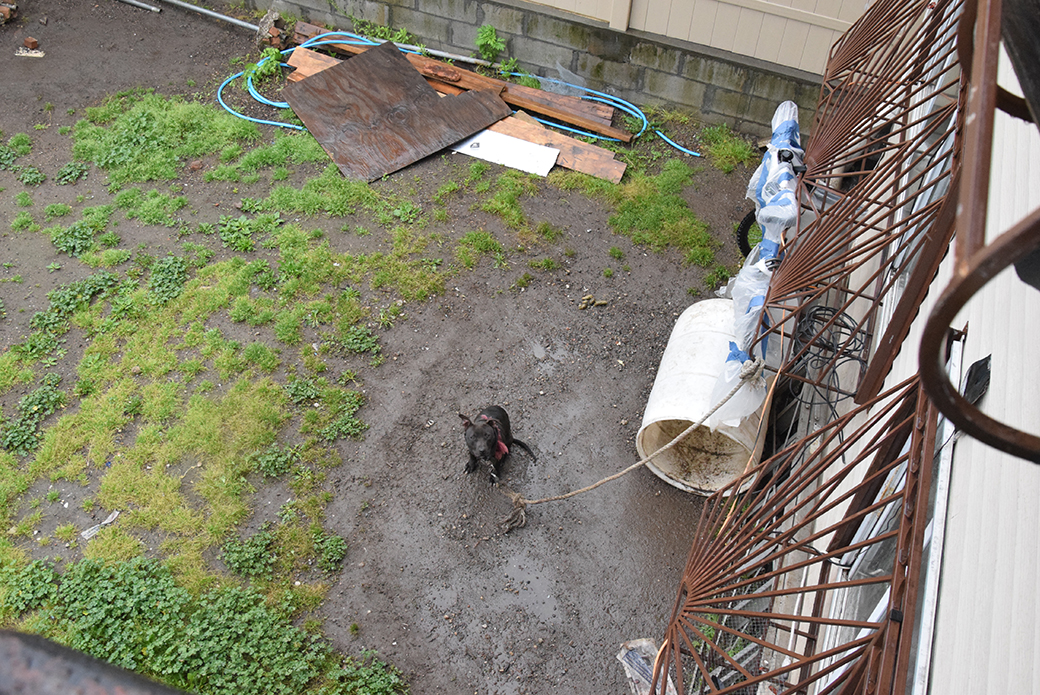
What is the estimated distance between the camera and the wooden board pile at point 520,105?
32.1 ft

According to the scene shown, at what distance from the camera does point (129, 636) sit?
222 inches

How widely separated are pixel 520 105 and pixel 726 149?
9.54 ft

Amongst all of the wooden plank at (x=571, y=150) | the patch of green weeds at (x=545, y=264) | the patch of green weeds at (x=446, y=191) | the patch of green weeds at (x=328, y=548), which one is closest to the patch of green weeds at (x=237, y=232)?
→ the patch of green weeds at (x=446, y=191)

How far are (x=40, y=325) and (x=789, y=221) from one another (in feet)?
24.2

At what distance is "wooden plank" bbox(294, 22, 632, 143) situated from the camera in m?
10.1

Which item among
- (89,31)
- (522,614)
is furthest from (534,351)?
(89,31)

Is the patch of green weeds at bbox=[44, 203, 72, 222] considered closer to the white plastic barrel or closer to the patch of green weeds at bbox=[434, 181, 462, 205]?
the patch of green weeds at bbox=[434, 181, 462, 205]

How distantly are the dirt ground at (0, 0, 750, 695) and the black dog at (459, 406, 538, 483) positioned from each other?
0.69ft

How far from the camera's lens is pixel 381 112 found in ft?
32.8

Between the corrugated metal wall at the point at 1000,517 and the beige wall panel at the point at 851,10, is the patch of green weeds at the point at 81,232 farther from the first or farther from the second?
the beige wall panel at the point at 851,10

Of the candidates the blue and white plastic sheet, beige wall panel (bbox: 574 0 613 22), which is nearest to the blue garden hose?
beige wall panel (bbox: 574 0 613 22)

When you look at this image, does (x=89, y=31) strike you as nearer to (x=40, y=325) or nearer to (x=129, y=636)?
(x=40, y=325)

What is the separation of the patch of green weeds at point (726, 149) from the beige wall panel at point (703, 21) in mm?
1152

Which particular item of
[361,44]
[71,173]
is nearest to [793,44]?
[361,44]
